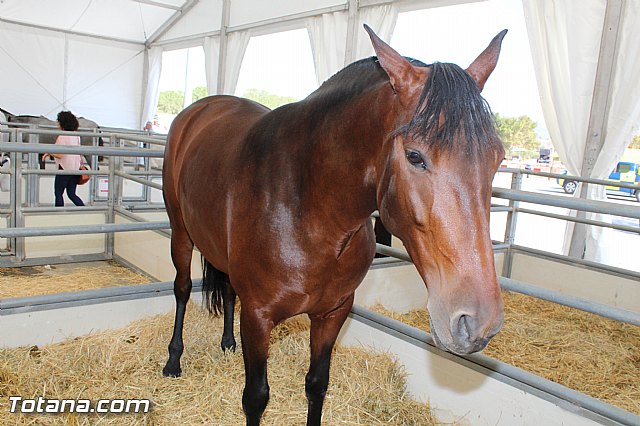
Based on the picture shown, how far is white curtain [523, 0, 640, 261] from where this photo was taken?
4.91 metres

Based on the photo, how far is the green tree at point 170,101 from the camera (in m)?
14.0

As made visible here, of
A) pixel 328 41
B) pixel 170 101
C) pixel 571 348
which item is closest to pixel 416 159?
pixel 571 348

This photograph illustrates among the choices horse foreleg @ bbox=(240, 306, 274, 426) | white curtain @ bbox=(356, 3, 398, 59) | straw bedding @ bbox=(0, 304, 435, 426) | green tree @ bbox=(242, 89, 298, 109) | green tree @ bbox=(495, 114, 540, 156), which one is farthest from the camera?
green tree @ bbox=(242, 89, 298, 109)

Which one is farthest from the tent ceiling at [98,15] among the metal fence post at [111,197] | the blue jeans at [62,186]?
the metal fence post at [111,197]

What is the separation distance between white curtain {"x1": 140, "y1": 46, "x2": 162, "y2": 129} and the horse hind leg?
1230 centimetres

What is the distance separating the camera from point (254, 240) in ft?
5.36

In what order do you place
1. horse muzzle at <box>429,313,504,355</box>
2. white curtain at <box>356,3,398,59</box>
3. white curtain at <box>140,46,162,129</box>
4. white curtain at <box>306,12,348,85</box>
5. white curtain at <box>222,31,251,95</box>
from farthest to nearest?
white curtain at <box>140,46,162,129</box>
white curtain at <box>222,31,251,95</box>
white curtain at <box>306,12,348,85</box>
white curtain at <box>356,3,398,59</box>
horse muzzle at <box>429,313,504,355</box>

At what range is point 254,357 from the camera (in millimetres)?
1769

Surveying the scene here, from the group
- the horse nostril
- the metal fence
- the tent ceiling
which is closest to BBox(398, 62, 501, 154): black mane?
the horse nostril

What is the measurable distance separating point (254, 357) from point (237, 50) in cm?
965

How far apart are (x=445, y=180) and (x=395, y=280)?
8.90 ft

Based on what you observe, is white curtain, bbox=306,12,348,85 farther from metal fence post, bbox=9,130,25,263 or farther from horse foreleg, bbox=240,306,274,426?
horse foreleg, bbox=240,306,274,426

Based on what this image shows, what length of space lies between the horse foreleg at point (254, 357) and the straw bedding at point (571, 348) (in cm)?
178

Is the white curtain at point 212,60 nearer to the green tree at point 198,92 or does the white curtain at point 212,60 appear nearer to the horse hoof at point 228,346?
the green tree at point 198,92
